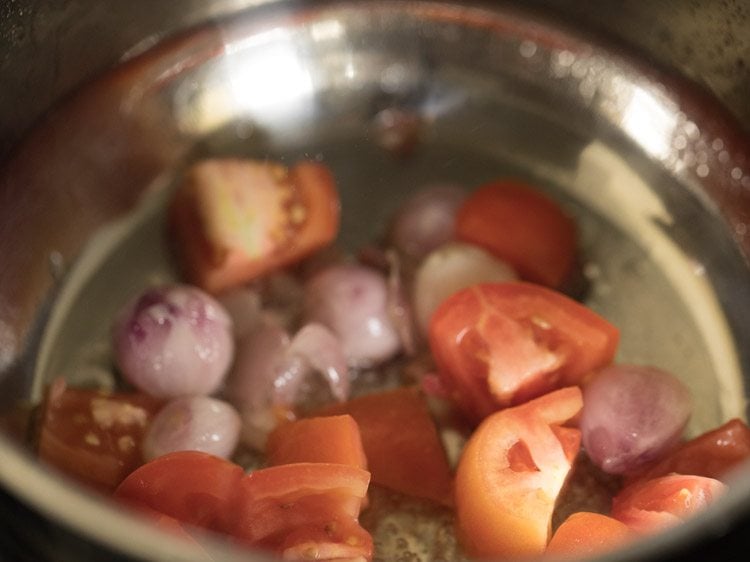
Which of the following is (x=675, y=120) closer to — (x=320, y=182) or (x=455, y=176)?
(x=455, y=176)

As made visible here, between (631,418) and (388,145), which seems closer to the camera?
(631,418)

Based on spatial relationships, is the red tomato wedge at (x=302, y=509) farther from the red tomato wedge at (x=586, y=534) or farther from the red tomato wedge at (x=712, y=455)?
the red tomato wedge at (x=712, y=455)

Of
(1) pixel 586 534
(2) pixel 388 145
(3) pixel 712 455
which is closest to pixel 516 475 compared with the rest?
(1) pixel 586 534

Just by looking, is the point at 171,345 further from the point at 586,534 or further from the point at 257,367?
the point at 586,534

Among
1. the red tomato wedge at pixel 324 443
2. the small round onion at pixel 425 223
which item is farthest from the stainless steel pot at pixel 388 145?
the red tomato wedge at pixel 324 443

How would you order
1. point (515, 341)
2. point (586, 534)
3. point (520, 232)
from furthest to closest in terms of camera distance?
point (520, 232), point (515, 341), point (586, 534)

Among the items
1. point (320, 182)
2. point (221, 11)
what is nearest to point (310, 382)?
point (320, 182)

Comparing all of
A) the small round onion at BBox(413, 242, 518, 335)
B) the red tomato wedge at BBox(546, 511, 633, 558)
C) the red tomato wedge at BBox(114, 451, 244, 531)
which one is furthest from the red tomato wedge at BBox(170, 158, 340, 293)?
the red tomato wedge at BBox(546, 511, 633, 558)
